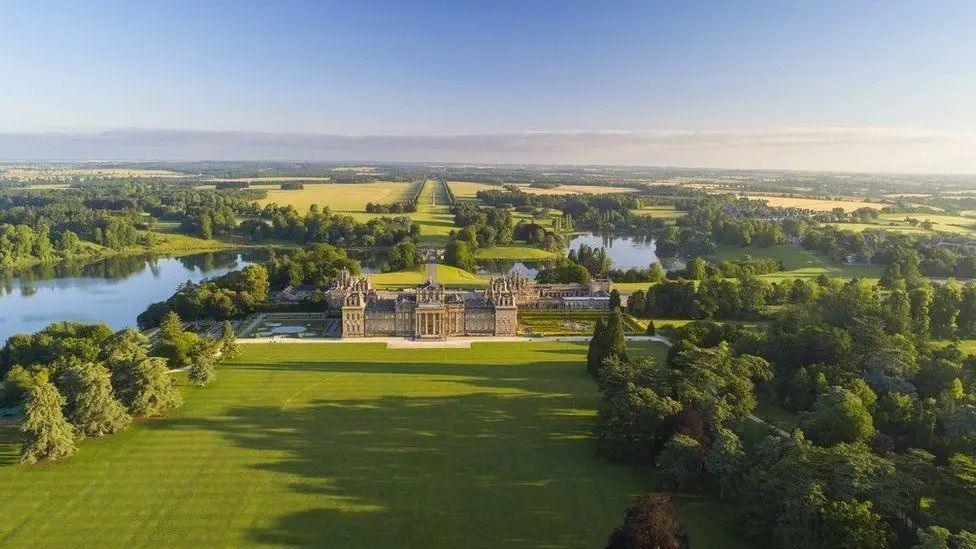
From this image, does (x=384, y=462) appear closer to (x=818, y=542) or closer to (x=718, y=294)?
(x=818, y=542)

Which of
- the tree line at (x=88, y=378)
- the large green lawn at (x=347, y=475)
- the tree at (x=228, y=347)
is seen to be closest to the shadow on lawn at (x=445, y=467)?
the large green lawn at (x=347, y=475)

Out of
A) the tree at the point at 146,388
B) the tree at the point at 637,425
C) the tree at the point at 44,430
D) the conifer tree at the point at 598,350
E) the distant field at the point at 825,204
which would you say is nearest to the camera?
the tree at the point at 44,430

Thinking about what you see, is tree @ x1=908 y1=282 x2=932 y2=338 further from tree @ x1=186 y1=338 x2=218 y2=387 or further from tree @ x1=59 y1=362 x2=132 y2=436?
tree @ x1=59 y1=362 x2=132 y2=436

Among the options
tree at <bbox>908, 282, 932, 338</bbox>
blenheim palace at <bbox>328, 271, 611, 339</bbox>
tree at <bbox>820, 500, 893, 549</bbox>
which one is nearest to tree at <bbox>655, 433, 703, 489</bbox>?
tree at <bbox>820, 500, 893, 549</bbox>

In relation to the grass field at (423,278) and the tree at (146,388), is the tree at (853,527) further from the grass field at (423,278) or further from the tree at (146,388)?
the grass field at (423,278)

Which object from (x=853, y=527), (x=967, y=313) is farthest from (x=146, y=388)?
(x=967, y=313)

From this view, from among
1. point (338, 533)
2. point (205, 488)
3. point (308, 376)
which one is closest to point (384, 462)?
point (338, 533)
